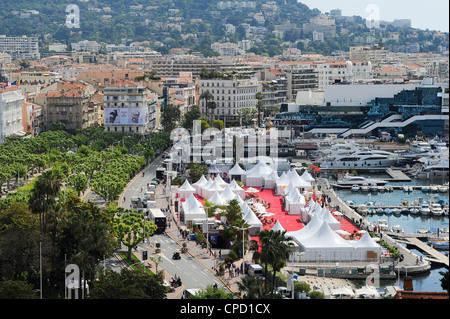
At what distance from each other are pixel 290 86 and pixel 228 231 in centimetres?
6545

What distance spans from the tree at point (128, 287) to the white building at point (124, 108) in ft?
144

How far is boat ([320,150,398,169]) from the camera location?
58.9m

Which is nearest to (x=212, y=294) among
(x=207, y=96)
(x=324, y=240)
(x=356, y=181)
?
(x=324, y=240)

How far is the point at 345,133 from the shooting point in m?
71.0

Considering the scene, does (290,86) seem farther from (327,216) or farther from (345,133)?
A: (327,216)

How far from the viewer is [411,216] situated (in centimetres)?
4241

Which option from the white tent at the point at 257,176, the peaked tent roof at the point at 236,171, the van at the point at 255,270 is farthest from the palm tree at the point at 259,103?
the van at the point at 255,270

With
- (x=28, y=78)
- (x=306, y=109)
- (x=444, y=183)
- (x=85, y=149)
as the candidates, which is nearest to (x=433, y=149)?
(x=444, y=183)

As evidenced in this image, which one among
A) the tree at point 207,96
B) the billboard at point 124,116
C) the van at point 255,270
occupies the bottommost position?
the van at point 255,270

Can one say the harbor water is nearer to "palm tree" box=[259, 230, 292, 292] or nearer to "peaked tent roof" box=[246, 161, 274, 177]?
"peaked tent roof" box=[246, 161, 274, 177]

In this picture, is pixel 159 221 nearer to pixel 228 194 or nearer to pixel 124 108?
pixel 228 194

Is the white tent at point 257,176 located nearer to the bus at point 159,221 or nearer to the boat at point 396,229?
the boat at point 396,229

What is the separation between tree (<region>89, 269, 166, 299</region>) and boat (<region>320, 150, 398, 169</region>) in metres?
36.6

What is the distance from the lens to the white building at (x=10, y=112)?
60719mm
